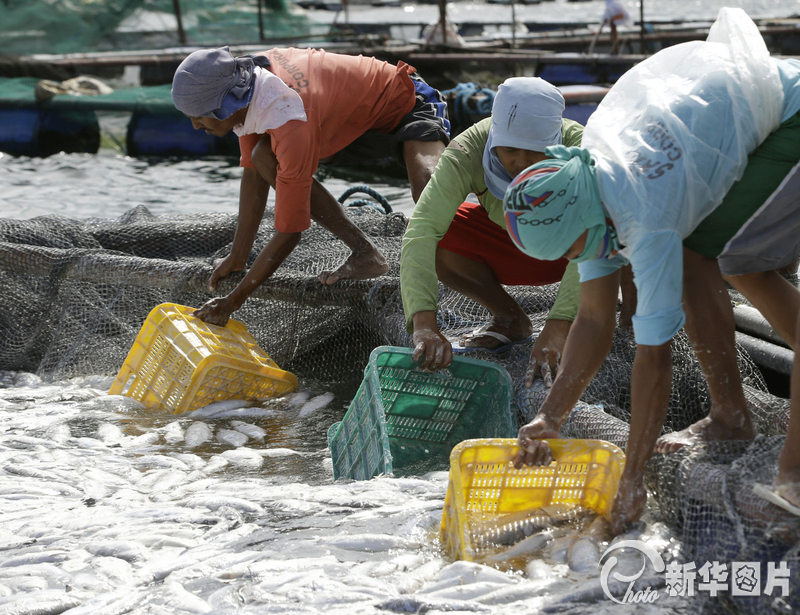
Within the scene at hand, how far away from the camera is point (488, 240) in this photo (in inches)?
145

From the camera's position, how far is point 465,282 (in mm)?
3734

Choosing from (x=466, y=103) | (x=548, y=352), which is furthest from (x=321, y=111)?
(x=466, y=103)

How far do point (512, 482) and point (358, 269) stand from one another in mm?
2089

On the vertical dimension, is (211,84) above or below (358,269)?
above

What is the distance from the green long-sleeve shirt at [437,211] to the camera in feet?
10.6

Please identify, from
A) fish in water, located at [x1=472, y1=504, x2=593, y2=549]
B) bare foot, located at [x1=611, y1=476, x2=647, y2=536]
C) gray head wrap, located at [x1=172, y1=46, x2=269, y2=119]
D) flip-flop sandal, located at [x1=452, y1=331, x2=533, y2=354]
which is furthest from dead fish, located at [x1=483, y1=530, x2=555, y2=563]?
gray head wrap, located at [x1=172, y1=46, x2=269, y2=119]

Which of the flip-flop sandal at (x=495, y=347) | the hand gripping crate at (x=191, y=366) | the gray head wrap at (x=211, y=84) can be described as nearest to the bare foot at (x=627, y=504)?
the flip-flop sandal at (x=495, y=347)

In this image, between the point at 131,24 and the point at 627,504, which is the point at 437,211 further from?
the point at 131,24

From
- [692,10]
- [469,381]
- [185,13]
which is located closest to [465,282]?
[469,381]

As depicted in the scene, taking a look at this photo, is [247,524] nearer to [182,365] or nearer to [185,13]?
[182,365]

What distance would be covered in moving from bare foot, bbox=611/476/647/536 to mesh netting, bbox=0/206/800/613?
536 mm

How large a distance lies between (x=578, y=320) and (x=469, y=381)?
0.82 m

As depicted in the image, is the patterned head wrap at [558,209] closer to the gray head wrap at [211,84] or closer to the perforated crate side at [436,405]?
the perforated crate side at [436,405]

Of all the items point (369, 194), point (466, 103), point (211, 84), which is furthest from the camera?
point (466, 103)
